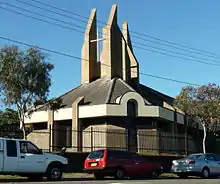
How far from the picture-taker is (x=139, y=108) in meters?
43.4

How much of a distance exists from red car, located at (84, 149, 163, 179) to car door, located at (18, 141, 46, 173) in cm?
378

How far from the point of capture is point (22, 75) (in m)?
28.4

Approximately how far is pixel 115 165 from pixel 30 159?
16.8 ft

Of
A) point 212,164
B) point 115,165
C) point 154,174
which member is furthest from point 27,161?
point 212,164

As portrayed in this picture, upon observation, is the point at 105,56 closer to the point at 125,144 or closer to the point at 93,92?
the point at 93,92

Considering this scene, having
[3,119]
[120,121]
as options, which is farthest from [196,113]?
[3,119]

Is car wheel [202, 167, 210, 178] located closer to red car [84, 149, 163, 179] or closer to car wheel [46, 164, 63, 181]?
red car [84, 149, 163, 179]

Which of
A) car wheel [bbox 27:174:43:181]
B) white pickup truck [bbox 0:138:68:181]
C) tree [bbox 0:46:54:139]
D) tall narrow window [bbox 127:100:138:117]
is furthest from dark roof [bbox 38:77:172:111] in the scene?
white pickup truck [bbox 0:138:68:181]

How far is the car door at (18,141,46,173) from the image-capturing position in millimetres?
19172

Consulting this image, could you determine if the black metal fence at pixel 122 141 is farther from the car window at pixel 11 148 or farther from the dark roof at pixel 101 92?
the car window at pixel 11 148

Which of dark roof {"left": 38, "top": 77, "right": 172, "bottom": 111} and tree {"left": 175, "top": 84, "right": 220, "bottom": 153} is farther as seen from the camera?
dark roof {"left": 38, "top": 77, "right": 172, "bottom": 111}

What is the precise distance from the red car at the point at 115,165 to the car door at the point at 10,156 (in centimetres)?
513

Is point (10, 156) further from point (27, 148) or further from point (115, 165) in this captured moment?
point (115, 165)

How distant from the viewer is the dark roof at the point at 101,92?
4528 centimetres
